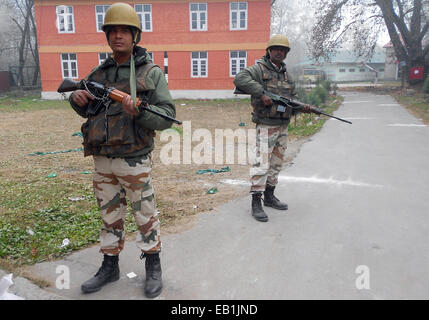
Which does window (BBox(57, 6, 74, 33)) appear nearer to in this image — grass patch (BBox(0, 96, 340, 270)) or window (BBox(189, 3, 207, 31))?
window (BBox(189, 3, 207, 31))

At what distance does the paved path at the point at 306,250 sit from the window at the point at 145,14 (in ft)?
65.8

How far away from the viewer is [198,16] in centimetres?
2309

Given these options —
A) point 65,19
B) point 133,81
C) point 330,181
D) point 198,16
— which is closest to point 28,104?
point 65,19

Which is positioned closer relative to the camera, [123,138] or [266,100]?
[123,138]

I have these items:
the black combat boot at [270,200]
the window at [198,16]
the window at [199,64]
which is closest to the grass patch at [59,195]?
the black combat boot at [270,200]

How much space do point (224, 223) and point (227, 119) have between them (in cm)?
1107

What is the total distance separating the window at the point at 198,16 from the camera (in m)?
23.0

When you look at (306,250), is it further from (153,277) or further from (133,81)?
(133,81)

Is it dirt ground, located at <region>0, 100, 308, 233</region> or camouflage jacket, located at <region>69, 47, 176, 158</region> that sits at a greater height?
camouflage jacket, located at <region>69, 47, 176, 158</region>

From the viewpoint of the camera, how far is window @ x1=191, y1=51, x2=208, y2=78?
23.6m

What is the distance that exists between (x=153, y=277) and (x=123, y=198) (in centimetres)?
70

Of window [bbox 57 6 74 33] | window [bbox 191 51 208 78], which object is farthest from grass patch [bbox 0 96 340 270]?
window [bbox 57 6 74 33]

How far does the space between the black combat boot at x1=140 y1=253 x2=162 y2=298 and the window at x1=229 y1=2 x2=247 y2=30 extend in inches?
873

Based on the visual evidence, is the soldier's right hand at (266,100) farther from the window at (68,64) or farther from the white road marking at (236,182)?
the window at (68,64)
